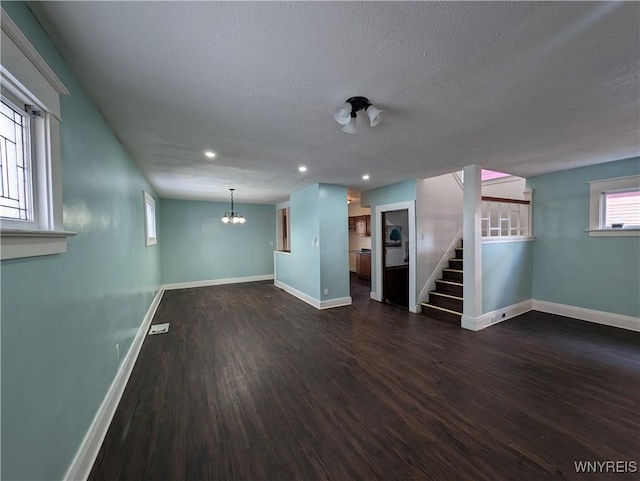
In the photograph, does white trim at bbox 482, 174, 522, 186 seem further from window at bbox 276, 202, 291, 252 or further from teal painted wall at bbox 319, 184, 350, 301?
window at bbox 276, 202, 291, 252

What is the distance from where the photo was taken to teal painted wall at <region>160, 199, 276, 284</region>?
22.3 feet

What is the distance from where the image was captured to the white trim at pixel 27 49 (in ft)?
3.06

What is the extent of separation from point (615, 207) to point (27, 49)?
6383 mm

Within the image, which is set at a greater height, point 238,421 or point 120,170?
point 120,170

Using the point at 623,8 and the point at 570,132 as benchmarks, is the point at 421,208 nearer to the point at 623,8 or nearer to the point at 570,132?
the point at 570,132

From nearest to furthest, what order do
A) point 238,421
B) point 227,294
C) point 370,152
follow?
point 238,421 → point 370,152 → point 227,294

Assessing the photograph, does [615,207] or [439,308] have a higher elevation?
[615,207]

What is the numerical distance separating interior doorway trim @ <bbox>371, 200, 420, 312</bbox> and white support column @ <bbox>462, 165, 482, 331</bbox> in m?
0.94

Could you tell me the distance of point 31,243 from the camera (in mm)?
1085

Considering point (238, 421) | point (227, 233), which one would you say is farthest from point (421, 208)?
point (227, 233)

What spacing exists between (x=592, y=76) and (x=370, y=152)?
6.10ft

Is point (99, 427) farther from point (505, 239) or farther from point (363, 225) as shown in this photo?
point (363, 225)

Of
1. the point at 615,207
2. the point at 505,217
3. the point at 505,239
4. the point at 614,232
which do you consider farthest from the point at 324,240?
the point at 615,207

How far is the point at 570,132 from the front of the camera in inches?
101
